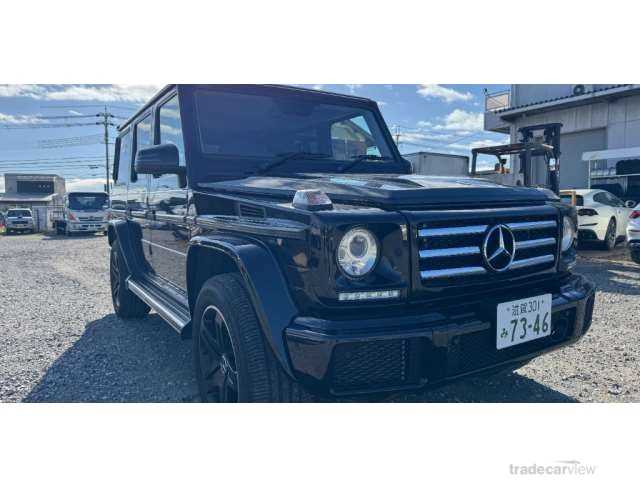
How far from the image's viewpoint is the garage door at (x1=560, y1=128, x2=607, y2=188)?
606 inches

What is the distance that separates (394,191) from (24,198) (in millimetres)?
57245

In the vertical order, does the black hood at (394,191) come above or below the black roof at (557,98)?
below

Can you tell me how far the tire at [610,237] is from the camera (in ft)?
32.6

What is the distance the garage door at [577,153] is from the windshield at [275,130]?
604 inches

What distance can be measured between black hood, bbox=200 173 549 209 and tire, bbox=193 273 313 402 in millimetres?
557

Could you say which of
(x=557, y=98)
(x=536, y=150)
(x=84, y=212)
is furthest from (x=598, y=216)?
(x=84, y=212)

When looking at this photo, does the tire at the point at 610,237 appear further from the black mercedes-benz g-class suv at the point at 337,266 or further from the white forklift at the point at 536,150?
the black mercedes-benz g-class suv at the point at 337,266

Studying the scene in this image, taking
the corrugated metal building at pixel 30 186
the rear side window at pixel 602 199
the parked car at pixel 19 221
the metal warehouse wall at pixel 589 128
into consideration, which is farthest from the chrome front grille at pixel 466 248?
the corrugated metal building at pixel 30 186

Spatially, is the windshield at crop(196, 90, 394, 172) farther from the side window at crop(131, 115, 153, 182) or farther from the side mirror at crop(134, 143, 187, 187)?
the side window at crop(131, 115, 153, 182)

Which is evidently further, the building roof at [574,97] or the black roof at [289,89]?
the building roof at [574,97]

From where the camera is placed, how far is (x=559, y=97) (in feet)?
51.8

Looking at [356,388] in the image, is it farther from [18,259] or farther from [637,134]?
[637,134]

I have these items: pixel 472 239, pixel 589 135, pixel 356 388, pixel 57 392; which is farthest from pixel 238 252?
pixel 589 135
